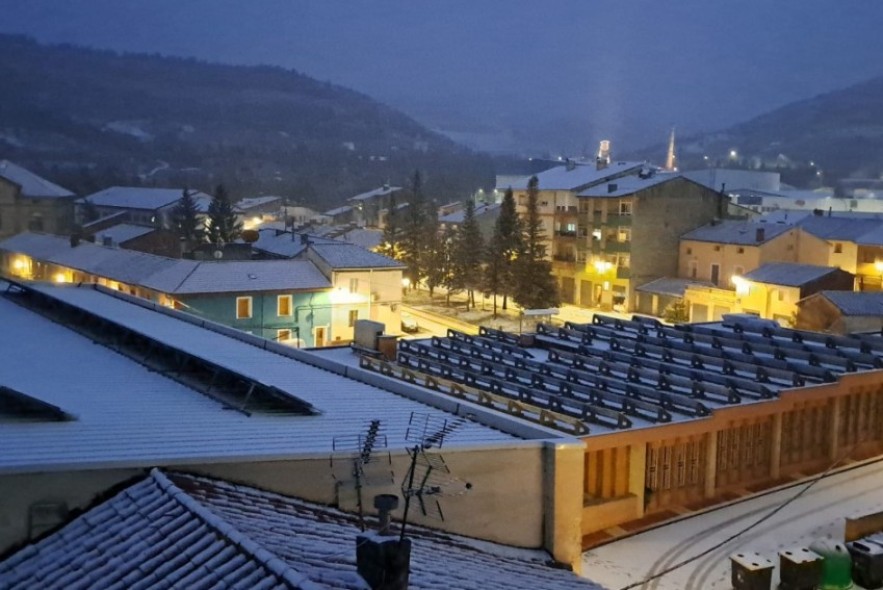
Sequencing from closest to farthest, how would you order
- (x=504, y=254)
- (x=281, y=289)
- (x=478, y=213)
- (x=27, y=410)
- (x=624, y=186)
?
(x=27, y=410) < (x=281, y=289) < (x=504, y=254) < (x=624, y=186) < (x=478, y=213)

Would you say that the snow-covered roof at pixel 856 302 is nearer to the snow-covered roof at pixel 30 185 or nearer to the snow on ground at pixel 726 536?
the snow on ground at pixel 726 536

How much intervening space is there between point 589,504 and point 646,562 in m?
1.63

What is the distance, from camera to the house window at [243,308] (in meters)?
37.5

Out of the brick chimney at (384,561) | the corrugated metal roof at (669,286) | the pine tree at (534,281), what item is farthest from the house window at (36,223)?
the brick chimney at (384,561)

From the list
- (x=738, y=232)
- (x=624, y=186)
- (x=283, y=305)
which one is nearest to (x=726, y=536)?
(x=283, y=305)

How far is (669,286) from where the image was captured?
5166 centimetres

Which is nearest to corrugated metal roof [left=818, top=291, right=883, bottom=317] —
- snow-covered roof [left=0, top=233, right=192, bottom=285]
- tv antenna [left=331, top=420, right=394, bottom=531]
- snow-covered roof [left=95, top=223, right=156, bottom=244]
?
snow-covered roof [left=0, top=233, right=192, bottom=285]

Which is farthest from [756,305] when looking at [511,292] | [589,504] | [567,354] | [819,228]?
[589,504]

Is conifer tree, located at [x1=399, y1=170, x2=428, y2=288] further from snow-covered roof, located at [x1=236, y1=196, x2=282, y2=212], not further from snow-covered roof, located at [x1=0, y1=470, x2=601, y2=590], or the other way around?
snow-covered roof, located at [x1=0, y1=470, x2=601, y2=590]

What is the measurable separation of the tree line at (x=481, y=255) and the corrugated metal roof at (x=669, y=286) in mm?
5256

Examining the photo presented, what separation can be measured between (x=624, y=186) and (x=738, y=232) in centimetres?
790

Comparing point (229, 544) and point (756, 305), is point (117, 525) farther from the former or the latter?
point (756, 305)

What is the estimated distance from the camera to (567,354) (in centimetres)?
2239

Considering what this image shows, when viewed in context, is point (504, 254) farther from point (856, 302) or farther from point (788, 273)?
point (856, 302)
